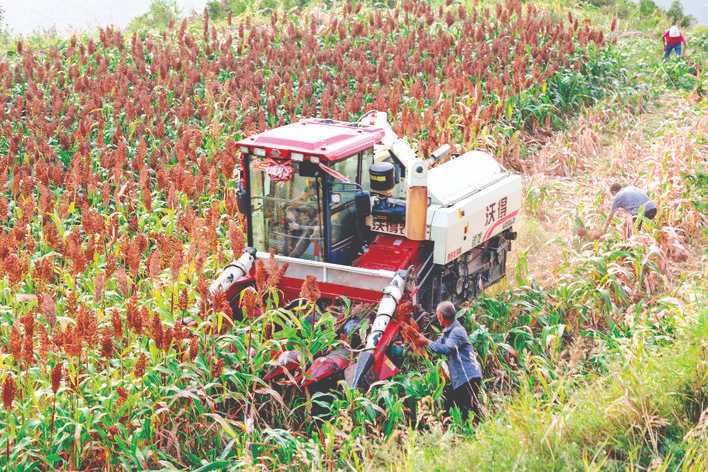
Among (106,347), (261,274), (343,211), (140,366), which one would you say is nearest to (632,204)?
(343,211)

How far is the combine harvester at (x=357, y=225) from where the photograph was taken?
763 cm

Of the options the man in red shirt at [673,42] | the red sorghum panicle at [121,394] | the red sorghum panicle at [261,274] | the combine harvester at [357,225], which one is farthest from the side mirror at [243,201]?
the man in red shirt at [673,42]

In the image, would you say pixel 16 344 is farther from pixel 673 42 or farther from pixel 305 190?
pixel 673 42

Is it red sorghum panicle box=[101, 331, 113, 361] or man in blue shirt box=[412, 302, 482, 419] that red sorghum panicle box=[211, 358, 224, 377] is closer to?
Result: red sorghum panicle box=[101, 331, 113, 361]

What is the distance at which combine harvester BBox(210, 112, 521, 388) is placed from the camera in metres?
7.63

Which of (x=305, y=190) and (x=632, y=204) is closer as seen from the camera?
(x=305, y=190)

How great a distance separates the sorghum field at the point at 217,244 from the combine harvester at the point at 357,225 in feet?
0.99

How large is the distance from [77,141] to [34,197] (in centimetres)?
188

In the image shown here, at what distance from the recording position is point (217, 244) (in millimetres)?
9430

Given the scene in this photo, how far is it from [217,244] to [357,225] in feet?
5.89

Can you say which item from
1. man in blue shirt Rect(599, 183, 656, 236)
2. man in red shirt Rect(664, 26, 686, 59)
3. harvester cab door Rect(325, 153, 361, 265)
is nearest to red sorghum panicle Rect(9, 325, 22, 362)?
harvester cab door Rect(325, 153, 361, 265)

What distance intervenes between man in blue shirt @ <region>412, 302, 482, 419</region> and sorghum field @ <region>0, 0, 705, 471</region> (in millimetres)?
185

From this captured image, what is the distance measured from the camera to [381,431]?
7.02 metres

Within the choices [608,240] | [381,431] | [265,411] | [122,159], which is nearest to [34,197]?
[122,159]
